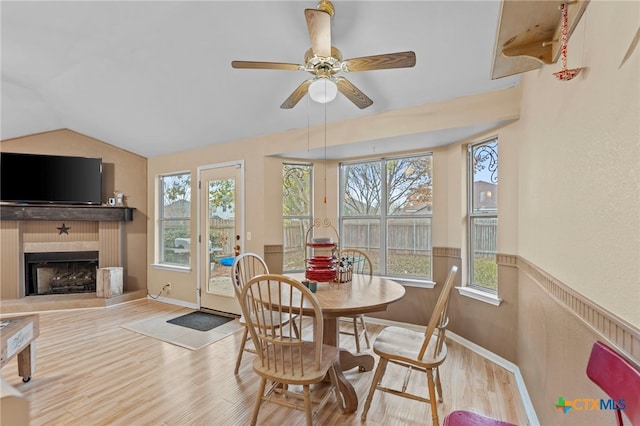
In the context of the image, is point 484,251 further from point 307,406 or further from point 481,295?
point 307,406

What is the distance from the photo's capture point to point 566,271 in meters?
1.37

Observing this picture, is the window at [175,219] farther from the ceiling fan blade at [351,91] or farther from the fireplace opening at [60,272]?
the ceiling fan blade at [351,91]

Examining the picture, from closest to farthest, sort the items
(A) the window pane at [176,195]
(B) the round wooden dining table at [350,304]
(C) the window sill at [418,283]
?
(B) the round wooden dining table at [350,304] < (C) the window sill at [418,283] < (A) the window pane at [176,195]

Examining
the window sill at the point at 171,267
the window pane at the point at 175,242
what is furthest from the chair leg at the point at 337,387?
the window pane at the point at 175,242

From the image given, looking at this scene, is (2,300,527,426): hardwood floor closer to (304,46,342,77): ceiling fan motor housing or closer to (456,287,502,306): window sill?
(456,287,502,306): window sill

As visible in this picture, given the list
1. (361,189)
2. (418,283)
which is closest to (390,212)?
(361,189)

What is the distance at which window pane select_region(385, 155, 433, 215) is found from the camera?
3.52 m

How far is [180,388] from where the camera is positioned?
91.6 inches

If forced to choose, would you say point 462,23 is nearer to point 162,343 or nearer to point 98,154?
point 162,343

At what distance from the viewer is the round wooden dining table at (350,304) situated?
180 centimetres

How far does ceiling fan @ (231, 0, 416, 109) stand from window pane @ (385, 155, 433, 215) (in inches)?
68.0

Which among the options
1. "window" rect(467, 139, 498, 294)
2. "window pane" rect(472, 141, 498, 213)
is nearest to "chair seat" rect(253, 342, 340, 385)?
"window" rect(467, 139, 498, 294)

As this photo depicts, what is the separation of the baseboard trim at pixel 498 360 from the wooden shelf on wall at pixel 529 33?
2092 millimetres

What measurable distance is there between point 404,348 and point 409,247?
1.80 m
